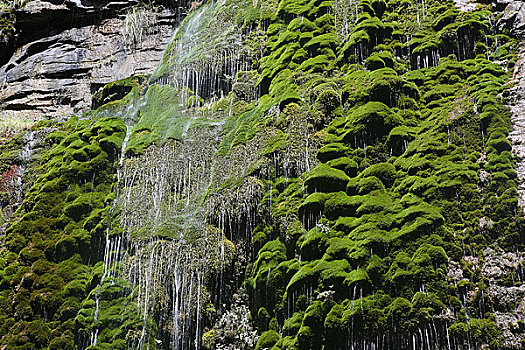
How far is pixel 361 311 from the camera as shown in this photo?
7578 mm

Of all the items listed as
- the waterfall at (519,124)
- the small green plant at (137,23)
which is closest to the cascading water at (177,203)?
the small green plant at (137,23)

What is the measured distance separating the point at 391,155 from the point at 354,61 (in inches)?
115

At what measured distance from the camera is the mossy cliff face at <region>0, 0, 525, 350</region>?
7.70 metres

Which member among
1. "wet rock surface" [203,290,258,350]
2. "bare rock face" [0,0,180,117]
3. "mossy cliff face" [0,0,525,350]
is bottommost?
→ "wet rock surface" [203,290,258,350]

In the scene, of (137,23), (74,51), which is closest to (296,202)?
(137,23)

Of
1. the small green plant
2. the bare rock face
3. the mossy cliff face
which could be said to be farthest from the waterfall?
the small green plant

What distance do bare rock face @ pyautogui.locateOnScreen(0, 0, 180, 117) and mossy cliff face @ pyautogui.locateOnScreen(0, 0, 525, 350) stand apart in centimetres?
361

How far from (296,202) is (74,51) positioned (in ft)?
42.7

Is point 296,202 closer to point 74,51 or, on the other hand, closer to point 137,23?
point 137,23

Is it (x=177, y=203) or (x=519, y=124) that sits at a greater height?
(x=519, y=124)

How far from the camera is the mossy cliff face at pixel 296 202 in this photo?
7.70 meters

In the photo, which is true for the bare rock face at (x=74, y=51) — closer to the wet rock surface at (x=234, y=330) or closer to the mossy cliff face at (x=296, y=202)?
the mossy cliff face at (x=296, y=202)

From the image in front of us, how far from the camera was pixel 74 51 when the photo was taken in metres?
18.4

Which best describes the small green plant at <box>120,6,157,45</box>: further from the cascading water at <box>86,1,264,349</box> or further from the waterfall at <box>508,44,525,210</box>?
the waterfall at <box>508,44,525,210</box>
